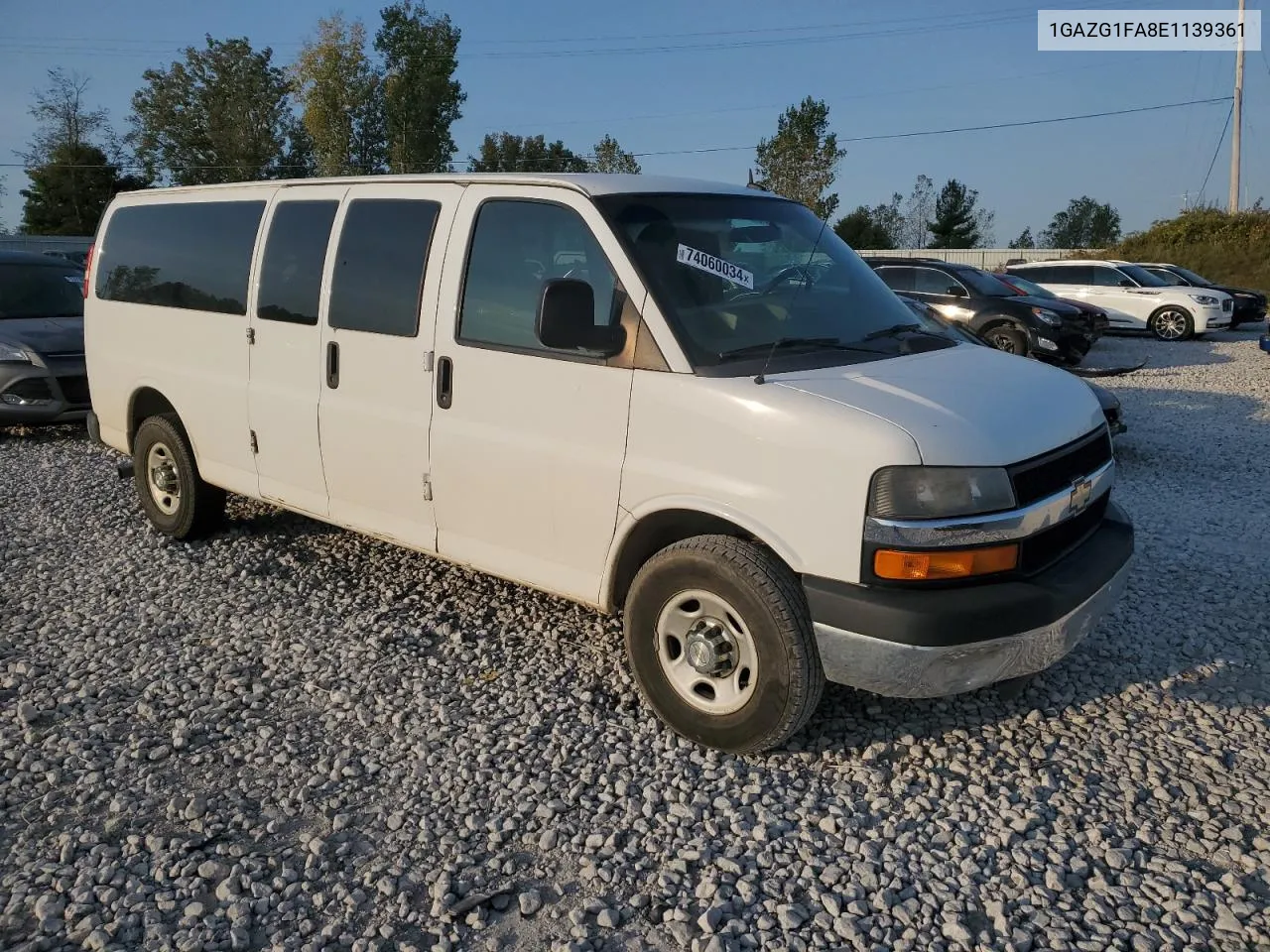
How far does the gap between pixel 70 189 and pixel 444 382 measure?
5495 centimetres

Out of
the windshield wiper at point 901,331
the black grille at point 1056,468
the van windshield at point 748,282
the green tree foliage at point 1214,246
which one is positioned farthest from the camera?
the green tree foliage at point 1214,246

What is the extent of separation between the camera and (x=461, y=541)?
4266mm

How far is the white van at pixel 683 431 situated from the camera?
3121 millimetres

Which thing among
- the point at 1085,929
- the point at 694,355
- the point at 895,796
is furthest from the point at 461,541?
the point at 1085,929

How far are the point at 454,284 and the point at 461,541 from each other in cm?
113

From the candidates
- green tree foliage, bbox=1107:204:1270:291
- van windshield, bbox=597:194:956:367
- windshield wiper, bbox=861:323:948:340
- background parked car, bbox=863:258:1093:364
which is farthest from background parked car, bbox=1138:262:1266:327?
van windshield, bbox=597:194:956:367

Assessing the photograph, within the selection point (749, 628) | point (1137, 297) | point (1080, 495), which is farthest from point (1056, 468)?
point (1137, 297)

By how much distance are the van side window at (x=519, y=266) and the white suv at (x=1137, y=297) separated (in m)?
19.3

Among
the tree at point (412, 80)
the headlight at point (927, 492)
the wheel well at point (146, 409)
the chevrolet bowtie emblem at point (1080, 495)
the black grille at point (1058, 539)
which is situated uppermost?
the tree at point (412, 80)

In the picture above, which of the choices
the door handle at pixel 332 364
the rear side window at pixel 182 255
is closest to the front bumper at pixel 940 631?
the door handle at pixel 332 364

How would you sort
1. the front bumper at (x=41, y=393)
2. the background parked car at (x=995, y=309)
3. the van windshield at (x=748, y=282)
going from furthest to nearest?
1. the background parked car at (x=995, y=309)
2. the front bumper at (x=41, y=393)
3. the van windshield at (x=748, y=282)

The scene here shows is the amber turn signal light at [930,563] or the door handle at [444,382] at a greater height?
the door handle at [444,382]

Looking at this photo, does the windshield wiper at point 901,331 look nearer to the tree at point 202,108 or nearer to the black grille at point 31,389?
the black grille at point 31,389

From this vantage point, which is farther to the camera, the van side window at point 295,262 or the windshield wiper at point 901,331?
the van side window at point 295,262
